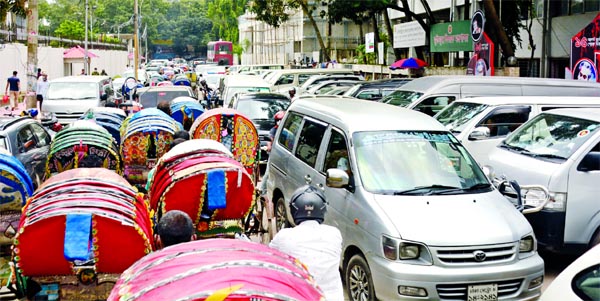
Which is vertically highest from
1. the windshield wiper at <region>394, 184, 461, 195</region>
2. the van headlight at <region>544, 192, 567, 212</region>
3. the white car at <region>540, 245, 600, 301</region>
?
the windshield wiper at <region>394, 184, 461, 195</region>

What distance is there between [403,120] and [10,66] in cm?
3056

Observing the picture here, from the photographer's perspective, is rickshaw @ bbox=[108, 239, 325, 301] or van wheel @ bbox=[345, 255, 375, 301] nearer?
rickshaw @ bbox=[108, 239, 325, 301]

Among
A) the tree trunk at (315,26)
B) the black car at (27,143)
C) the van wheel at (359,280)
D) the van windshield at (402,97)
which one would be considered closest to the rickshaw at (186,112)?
the black car at (27,143)

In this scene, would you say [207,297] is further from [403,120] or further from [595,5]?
[595,5]

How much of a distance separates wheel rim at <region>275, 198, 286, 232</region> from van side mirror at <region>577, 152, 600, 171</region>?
12.5ft

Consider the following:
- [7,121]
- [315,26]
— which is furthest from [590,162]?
[315,26]

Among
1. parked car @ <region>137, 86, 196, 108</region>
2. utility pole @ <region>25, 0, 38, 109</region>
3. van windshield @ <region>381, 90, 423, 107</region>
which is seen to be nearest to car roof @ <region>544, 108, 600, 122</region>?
van windshield @ <region>381, 90, 423, 107</region>

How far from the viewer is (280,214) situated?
1024 centimetres

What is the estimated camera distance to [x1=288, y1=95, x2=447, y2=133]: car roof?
27.1 feet

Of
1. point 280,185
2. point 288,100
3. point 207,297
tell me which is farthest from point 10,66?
point 207,297

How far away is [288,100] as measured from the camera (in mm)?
18891

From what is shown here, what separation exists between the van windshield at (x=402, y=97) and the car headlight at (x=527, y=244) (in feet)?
29.0

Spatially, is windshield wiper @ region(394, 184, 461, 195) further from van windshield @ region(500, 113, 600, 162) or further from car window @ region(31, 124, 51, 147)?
car window @ region(31, 124, 51, 147)

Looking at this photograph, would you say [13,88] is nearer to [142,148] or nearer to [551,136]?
[142,148]
